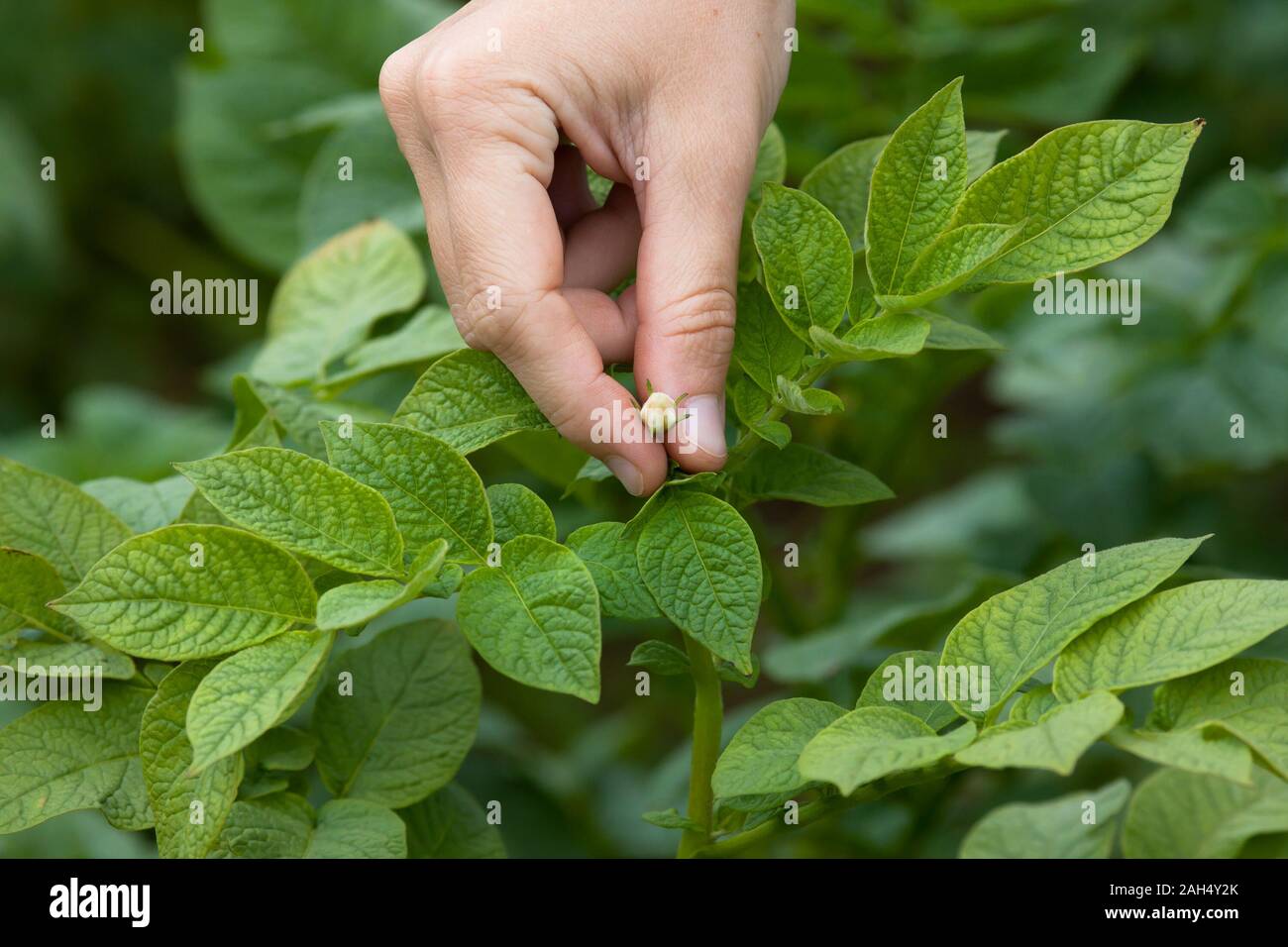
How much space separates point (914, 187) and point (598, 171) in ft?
0.67

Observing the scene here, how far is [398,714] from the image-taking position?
783 mm

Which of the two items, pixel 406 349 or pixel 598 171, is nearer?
pixel 598 171

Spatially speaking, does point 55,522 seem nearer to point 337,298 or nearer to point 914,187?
point 337,298

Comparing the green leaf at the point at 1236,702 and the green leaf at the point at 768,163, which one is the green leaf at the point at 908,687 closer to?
the green leaf at the point at 1236,702

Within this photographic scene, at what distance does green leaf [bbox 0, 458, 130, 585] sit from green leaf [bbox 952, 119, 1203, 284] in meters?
0.54

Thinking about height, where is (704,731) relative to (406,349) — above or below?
below

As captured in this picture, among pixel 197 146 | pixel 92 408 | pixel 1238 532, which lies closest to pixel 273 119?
pixel 197 146

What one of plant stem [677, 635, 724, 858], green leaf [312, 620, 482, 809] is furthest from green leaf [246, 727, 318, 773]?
plant stem [677, 635, 724, 858]

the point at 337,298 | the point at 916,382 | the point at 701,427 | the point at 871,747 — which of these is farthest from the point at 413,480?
the point at 916,382

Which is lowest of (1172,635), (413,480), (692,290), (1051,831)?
(1051,831)

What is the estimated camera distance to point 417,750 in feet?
2.52

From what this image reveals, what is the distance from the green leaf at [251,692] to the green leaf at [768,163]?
41 cm

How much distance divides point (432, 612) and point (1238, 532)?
41.1 inches

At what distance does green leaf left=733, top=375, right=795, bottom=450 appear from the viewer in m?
0.68
